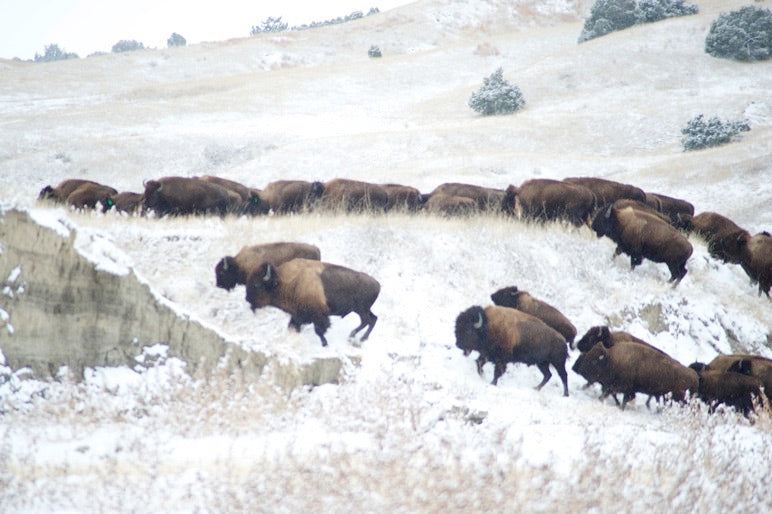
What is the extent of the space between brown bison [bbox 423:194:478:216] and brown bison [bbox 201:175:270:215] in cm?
381

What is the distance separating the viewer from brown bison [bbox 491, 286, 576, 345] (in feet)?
42.6

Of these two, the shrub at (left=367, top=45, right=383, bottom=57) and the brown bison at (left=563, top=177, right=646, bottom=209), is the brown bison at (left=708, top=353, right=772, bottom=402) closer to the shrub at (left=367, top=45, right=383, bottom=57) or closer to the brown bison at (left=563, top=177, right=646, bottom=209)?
the brown bison at (left=563, top=177, right=646, bottom=209)

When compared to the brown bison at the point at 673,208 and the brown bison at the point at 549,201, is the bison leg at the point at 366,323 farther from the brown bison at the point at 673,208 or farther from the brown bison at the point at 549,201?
the brown bison at the point at 673,208

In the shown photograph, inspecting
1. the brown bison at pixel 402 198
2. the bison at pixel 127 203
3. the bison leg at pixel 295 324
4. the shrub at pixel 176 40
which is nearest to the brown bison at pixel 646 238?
the brown bison at pixel 402 198

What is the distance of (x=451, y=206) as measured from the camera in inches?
700

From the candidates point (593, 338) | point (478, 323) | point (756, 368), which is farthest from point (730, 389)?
Result: point (478, 323)

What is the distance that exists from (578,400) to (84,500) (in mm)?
8009

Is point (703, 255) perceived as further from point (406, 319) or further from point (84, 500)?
point (84, 500)

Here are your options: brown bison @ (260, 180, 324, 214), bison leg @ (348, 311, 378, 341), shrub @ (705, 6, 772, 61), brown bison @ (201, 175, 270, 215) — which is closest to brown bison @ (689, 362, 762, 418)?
bison leg @ (348, 311, 378, 341)

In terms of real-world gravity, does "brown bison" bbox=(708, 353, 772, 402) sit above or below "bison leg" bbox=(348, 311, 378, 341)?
below

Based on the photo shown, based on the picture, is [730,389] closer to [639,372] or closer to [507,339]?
[639,372]

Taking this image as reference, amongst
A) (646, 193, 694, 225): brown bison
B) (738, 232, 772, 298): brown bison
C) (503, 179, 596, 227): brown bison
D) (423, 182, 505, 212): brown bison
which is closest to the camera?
(503, 179, 596, 227): brown bison

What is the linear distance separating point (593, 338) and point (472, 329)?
2333mm

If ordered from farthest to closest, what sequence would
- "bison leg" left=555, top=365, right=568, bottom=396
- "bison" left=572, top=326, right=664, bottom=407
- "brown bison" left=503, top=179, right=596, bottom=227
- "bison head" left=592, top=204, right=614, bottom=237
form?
"brown bison" left=503, top=179, right=596, bottom=227
"bison head" left=592, top=204, right=614, bottom=237
"bison" left=572, top=326, right=664, bottom=407
"bison leg" left=555, top=365, right=568, bottom=396
